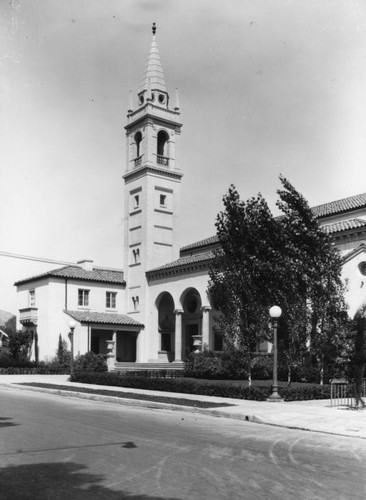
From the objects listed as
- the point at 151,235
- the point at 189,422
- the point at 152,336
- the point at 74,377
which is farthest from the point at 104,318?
the point at 189,422

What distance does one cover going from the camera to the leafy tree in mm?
47625

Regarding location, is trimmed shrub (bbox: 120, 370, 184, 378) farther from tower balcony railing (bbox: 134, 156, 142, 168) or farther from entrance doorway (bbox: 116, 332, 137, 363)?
tower balcony railing (bbox: 134, 156, 142, 168)

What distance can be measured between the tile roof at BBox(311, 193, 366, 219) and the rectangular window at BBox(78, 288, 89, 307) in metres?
20.9

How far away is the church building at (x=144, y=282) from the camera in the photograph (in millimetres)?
47469

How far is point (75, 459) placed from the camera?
8.66 meters

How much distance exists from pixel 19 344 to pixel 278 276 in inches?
1240

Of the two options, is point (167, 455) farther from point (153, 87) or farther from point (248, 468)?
point (153, 87)

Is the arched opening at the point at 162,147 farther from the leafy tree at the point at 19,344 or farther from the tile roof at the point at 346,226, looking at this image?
the tile roof at the point at 346,226

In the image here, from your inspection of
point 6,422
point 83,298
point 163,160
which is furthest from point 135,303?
point 6,422

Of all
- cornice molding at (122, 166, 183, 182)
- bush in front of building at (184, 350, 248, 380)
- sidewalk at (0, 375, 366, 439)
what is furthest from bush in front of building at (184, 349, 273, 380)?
cornice molding at (122, 166, 183, 182)

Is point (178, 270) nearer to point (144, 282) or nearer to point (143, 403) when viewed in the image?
point (144, 282)

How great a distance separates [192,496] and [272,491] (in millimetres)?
1032

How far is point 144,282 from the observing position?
51500mm

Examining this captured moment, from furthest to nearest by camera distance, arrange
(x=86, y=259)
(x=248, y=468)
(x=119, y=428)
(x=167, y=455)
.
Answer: (x=86, y=259), (x=119, y=428), (x=167, y=455), (x=248, y=468)
